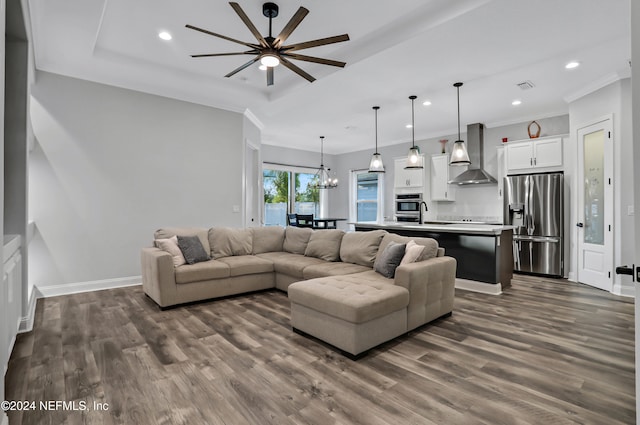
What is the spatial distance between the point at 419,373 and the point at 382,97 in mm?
4231

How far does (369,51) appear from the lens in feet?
12.6

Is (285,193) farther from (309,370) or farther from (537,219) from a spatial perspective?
(309,370)

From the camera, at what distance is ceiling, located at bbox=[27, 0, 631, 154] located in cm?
312

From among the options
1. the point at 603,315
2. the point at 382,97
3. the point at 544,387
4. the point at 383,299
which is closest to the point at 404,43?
the point at 382,97

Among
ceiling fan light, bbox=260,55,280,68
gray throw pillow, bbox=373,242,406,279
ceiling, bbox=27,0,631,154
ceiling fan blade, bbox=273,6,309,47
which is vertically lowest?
gray throw pillow, bbox=373,242,406,279

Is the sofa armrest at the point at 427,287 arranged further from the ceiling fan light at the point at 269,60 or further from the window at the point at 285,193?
the window at the point at 285,193

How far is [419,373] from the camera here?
2.33 metres

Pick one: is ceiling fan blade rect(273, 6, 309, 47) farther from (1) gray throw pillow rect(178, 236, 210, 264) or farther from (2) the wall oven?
(2) the wall oven

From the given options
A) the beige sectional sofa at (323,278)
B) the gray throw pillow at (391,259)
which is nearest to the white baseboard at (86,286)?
the beige sectional sofa at (323,278)

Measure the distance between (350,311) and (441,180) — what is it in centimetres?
562

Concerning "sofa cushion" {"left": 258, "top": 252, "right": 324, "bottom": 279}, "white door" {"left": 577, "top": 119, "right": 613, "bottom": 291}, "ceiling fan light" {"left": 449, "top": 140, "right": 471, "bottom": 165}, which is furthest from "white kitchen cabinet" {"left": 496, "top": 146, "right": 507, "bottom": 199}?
"sofa cushion" {"left": 258, "top": 252, "right": 324, "bottom": 279}

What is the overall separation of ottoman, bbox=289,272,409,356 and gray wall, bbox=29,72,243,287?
3155mm

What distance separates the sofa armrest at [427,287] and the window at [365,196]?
5489 mm

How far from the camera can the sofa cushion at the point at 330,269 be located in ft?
12.4
